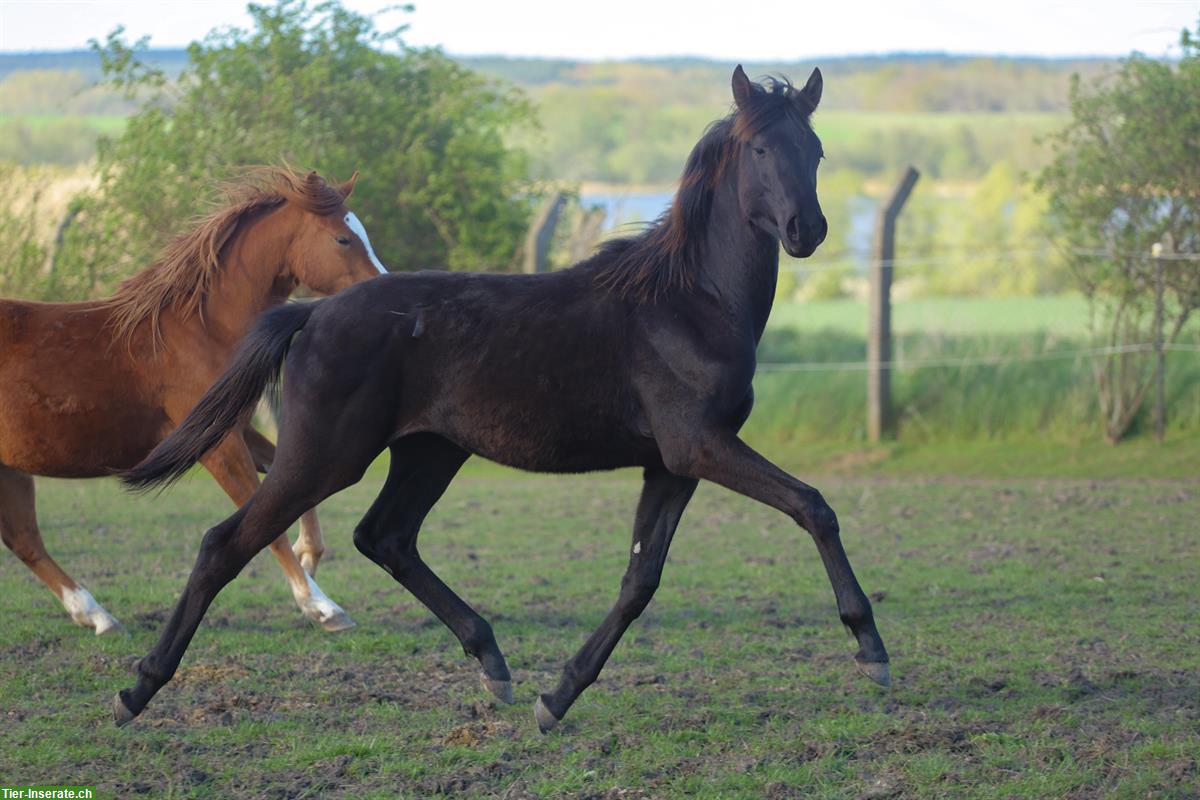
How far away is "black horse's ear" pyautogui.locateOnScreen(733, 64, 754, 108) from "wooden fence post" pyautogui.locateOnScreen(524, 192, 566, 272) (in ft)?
29.2

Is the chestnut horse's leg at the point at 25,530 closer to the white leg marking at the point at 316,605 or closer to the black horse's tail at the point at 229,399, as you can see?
the white leg marking at the point at 316,605

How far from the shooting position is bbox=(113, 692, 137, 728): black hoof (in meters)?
4.30

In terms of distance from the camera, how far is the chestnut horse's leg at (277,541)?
5.74m

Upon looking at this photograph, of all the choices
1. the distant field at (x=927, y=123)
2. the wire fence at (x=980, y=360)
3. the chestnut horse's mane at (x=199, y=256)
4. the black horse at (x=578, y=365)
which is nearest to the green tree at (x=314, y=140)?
the wire fence at (x=980, y=360)

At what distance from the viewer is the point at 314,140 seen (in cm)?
1298

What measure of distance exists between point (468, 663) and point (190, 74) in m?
9.96

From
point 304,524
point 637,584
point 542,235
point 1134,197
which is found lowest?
point 304,524

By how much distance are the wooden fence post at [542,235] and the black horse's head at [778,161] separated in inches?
351

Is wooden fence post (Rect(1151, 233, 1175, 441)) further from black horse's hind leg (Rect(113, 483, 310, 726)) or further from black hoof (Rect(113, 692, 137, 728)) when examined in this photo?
black hoof (Rect(113, 692, 137, 728))

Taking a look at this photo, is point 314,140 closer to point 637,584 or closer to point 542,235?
point 542,235

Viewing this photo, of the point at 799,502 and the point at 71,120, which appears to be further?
the point at 71,120

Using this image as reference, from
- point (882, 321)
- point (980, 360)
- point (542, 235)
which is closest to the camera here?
point (882, 321)

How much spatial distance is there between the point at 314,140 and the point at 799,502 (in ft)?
32.8

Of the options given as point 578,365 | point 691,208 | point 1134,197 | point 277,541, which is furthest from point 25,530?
point 1134,197
